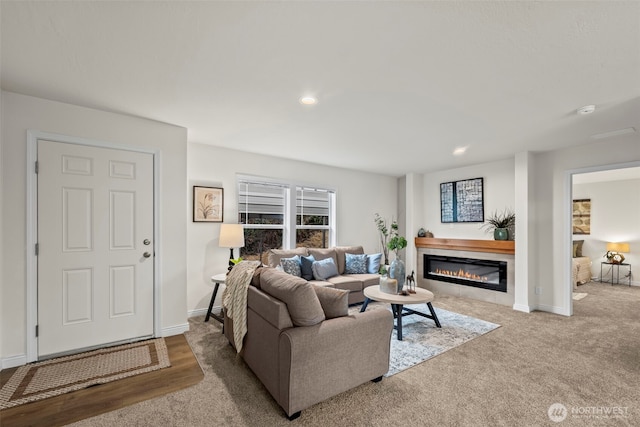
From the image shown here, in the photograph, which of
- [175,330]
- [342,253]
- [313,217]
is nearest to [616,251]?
[342,253]

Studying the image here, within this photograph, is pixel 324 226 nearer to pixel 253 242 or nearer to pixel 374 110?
pixel 253 242

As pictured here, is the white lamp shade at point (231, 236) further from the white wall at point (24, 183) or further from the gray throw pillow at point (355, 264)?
the gray throw pillow at point (355, 264)

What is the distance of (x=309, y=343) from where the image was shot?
184 cm

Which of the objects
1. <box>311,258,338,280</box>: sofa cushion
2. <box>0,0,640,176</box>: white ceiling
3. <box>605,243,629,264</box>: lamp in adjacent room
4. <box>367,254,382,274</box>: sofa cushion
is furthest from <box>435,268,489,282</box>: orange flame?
<box>605,243,629,264</box>: lamp in adjacent room

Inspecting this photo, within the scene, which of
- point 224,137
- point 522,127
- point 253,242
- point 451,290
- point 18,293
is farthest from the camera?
point 451,290

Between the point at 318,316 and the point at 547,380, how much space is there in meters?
2.02

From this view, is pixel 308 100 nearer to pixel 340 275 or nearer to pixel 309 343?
pixel 309 343

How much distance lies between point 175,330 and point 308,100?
9.49 feet

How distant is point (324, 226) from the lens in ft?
17.8

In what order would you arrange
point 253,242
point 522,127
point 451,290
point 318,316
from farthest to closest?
point 451,290
point 253,242
point 522,127
point 318,316

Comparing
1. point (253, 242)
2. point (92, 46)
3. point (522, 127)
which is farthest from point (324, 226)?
point (92, 46)

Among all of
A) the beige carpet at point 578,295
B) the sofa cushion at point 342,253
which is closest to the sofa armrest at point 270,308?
the sofa cushion at point 342,253

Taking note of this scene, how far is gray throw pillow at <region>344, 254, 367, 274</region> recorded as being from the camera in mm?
4719

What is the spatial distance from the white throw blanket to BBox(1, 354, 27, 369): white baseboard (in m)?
1.72
